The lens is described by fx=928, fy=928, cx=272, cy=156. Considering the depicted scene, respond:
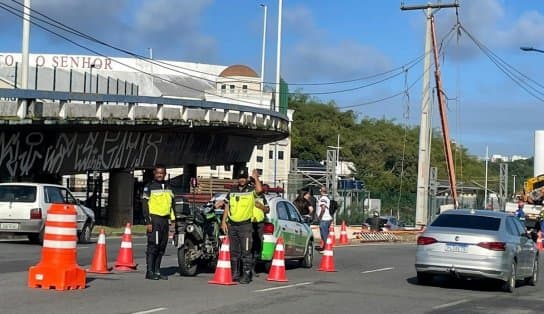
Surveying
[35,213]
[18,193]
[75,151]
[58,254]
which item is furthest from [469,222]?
[75,151]

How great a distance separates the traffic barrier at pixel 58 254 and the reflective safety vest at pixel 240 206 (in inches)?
131

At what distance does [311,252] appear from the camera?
21.4 m

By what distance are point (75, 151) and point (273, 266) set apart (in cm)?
2482

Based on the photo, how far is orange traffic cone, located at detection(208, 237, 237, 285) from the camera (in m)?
15.7

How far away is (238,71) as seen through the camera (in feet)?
363

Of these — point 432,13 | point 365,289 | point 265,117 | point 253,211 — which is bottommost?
point 365,289

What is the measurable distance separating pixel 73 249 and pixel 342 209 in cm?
4090

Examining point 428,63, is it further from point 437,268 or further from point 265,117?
point 437,268

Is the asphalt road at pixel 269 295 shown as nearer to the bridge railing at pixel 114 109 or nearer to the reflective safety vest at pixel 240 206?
the reflective safety vest at pixel 240 206

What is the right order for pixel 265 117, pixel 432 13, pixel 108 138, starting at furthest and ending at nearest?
pixel 265 117
pixel 432 13
pixel 108 138

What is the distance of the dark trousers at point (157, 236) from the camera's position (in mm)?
15875

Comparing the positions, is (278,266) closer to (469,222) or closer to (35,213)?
(469,222)

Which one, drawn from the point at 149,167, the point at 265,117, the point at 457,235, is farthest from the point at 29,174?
the point at 457,235

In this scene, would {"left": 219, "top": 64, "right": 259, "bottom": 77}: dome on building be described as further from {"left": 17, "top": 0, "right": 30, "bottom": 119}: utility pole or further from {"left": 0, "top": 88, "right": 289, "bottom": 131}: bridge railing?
{"left": 17, "top": 0, "right": 30, "bottom": 119}: utility pole
